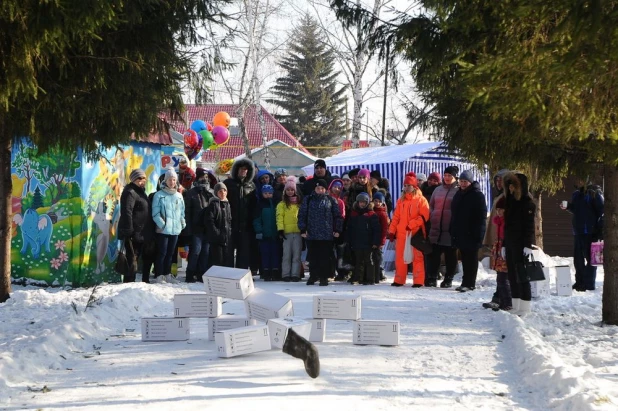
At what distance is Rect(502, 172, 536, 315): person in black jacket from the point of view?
12477 mm

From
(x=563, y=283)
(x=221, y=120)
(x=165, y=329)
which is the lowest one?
(x=165, y=329)

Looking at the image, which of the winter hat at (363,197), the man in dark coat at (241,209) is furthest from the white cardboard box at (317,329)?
the man in dark coat at (241,209)

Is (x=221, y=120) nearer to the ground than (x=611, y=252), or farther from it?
farther from it

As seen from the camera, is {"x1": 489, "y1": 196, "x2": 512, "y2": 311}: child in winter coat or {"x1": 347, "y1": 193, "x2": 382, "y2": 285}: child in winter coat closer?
{"x1": 489, "y1": 196, "x2": 512, "y2": 311}: child in winter coat

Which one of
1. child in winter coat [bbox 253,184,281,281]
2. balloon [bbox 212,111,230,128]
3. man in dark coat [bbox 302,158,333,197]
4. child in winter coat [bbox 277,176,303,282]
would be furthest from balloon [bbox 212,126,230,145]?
child in winter coat [bbox 277,176,303,282]

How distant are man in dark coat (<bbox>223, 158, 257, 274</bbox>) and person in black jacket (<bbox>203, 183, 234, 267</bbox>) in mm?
517

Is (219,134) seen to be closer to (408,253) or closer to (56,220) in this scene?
(408,253)

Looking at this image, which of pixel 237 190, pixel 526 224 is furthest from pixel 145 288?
pixel 526 224

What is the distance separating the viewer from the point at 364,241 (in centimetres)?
1761

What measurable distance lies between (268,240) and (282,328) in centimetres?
971

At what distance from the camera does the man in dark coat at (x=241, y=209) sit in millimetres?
18766

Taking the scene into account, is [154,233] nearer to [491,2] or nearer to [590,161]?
[590,161]

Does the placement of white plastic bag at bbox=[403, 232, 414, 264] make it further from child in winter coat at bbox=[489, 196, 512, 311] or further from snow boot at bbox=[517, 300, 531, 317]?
snow boot at bbox=[517, 300, 531, 317]

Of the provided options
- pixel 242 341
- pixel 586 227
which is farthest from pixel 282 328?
pixel 586 227
